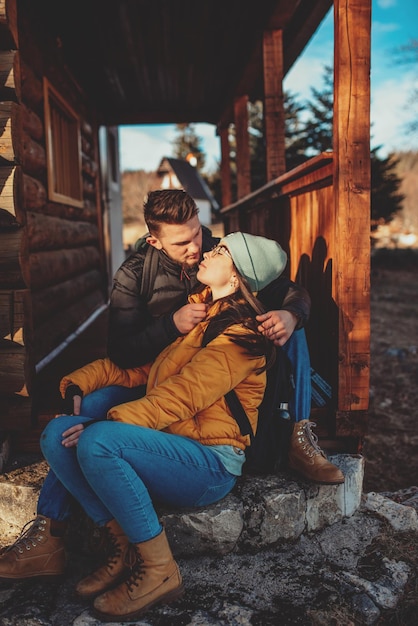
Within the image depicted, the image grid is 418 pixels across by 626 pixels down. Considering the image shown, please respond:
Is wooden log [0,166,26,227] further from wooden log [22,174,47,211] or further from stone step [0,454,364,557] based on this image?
wooden log [22,174,47,211]

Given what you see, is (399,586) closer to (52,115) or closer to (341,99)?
(341,99)

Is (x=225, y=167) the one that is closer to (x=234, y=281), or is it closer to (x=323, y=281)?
(x=323, y=281)

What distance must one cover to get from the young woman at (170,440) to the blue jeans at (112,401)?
135mm

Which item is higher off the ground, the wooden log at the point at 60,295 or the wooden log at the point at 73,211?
the wooden log at the point at 73,211

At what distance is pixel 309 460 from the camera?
2406 millimetres

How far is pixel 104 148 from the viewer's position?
28.2 ft

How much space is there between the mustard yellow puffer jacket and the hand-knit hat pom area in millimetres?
200

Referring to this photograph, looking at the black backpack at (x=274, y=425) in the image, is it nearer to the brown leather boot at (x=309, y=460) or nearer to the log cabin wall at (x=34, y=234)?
the brown leather boot at (x=309, y=460)

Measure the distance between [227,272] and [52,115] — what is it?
4114 mm

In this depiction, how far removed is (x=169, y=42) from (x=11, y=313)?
3.90m

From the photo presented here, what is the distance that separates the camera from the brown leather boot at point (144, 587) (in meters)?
1.86

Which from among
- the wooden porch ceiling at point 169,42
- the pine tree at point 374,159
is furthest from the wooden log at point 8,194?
the pine tree at point 374,159

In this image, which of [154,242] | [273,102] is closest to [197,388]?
[154,242]

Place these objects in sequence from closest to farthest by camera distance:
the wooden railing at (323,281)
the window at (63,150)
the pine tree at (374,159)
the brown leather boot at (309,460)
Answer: the brown leather boot at (309,460) < the wooden railing at (323,281) < the window at (63,150) < the pine tree at (374,159)
